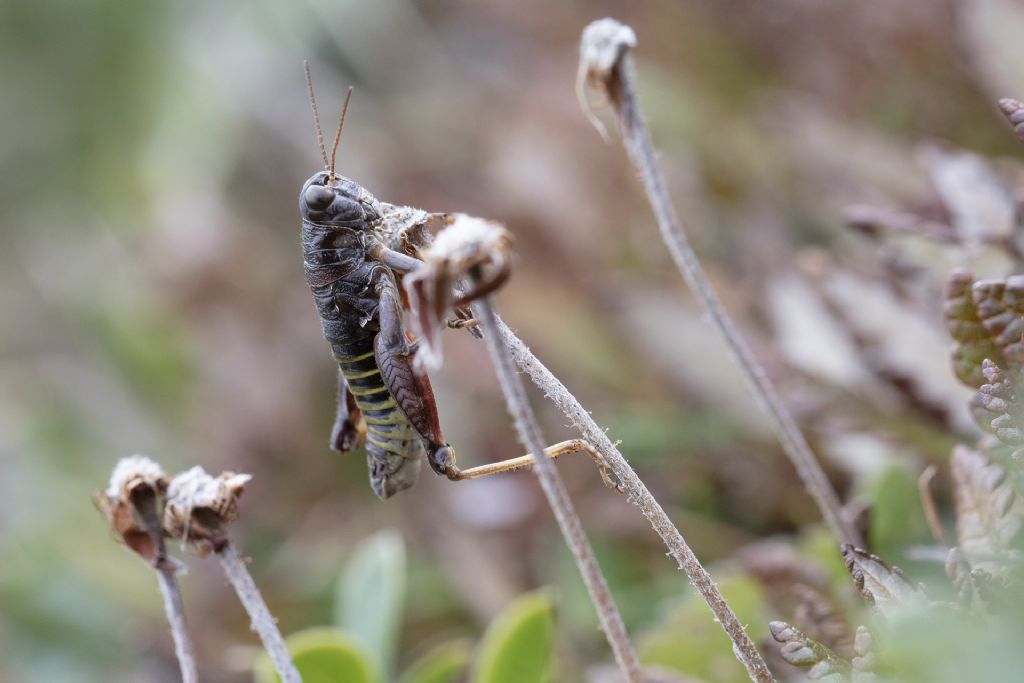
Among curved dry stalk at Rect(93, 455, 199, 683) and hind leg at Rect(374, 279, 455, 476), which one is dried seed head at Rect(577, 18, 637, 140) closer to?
hind leg at Rect(374, 279, 455, 476)

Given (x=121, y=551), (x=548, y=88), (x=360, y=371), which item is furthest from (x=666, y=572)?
(x=548, y=88)

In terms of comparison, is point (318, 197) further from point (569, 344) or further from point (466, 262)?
point (569, 344)

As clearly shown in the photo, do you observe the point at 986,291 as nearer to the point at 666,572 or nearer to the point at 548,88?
the point at 666,572

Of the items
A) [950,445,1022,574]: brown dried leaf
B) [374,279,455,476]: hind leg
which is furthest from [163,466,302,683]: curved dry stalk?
[950,445,1022,574]: brown dried leaf

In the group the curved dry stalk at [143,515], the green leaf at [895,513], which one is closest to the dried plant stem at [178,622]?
the curved dry stalk at [143,515]

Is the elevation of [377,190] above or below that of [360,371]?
above

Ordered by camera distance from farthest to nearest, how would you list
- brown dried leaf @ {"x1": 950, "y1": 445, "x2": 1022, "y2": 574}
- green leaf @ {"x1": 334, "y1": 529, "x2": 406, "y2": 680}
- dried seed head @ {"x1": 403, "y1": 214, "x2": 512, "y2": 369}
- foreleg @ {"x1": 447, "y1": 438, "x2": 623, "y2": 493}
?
green leaf @ {"x1": 334, "y1": 529, "x2": 406, "y2": 680} → foreleg @ {"x1": 447, "y1": 438, "x2": 623, "y2": 493} → brown dried leaf @ {"x1": 950, "y1": 445, "x2": 1022, "y2": 574} → dried seed head @ {"x1": 403, "y1": 214, "x2": 512, "y2": 369}
